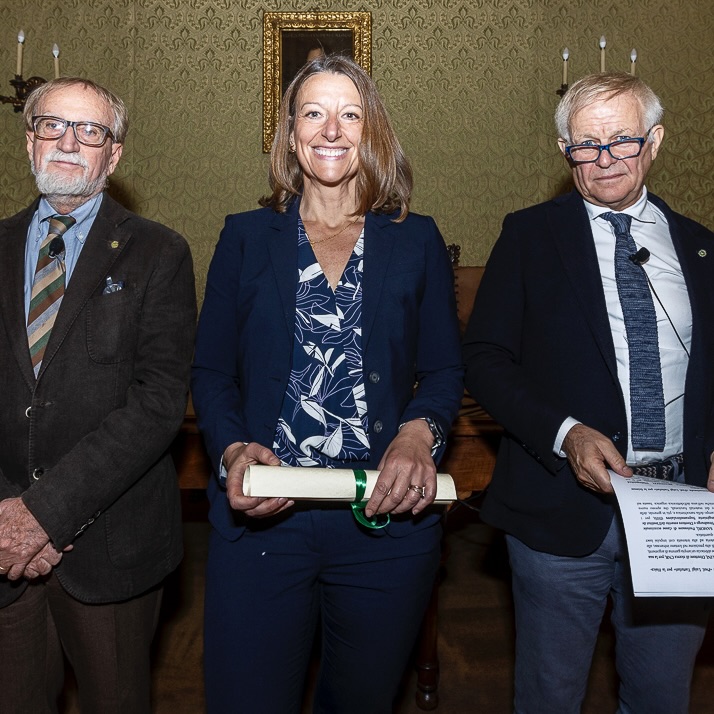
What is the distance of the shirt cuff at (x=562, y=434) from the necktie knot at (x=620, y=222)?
0.43 m

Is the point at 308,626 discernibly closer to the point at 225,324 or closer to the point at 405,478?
the point at 405,478

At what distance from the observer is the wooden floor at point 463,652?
267 cm

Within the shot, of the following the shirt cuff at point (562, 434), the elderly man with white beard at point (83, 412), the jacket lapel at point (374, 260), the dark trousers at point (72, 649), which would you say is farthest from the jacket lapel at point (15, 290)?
the shirt cuff at point (562, 434)

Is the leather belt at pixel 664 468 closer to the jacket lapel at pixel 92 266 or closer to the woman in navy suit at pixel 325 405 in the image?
the woman in navy suit at pixel 325 405

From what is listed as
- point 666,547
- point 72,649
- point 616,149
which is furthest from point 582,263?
point 72,649

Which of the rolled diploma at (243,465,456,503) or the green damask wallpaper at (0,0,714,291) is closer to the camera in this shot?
the rolled diploma at (243,465,456,503)

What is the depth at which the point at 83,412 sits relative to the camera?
65.2 inches

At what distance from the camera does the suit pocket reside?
165cm

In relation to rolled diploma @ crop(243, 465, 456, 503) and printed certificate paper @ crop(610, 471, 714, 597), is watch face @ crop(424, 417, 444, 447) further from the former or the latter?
printed certificate paper @ crop(610, 471, 714, 597)

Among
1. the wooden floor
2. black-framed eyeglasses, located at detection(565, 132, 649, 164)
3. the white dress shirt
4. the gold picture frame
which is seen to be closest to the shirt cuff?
the white dress shirt

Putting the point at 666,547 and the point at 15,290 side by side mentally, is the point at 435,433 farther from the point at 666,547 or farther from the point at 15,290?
the point at 15,290

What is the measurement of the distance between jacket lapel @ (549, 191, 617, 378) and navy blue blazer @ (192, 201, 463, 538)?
0.86ft

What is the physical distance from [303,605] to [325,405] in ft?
1.32

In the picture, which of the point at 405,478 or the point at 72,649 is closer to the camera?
the point at 405,478
